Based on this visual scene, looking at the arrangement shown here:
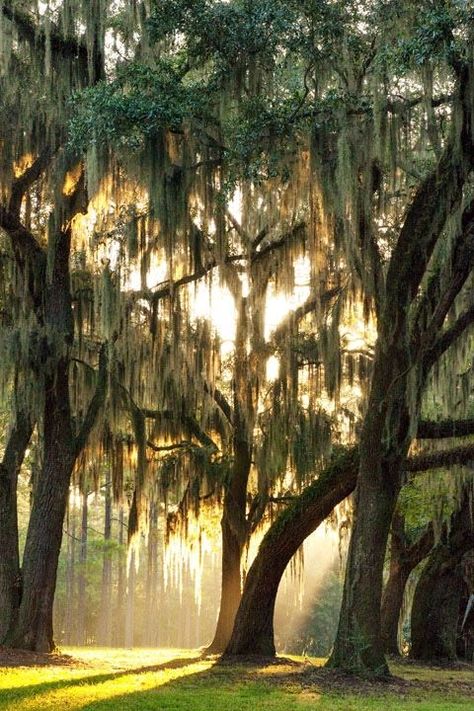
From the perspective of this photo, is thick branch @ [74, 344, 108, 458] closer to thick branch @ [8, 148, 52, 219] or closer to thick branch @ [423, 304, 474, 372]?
thick branch @ [8, 148, 52, 219]

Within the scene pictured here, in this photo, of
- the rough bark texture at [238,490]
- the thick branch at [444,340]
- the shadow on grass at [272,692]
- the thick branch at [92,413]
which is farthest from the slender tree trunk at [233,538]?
the thick branch at [444,340]

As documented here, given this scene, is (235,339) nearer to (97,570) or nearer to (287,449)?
(287,449)

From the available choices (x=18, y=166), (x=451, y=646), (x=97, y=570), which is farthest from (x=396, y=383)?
(x=97, y=570)

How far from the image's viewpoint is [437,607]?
17000mm

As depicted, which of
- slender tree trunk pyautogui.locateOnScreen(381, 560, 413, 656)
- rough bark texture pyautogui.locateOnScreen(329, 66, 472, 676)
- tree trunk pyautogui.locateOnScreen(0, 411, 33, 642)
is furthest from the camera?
slender tree trunk pyautogui.locateOnScreen(381, 560, 413, 656)

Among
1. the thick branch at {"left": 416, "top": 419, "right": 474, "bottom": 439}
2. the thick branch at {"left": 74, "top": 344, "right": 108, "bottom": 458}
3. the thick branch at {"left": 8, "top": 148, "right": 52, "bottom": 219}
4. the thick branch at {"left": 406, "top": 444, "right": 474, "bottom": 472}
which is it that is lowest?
the thick branch at {"left": 406, "top": 444, "right": 474, "bottom": 472}

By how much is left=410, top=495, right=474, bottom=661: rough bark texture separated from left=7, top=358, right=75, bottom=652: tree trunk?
23.7 feet

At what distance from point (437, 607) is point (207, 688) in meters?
8.83

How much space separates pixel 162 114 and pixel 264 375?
6.66 metres

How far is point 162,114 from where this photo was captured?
30.9ft

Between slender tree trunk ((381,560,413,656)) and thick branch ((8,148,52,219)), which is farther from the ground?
thick branch ((8,148,52,219))

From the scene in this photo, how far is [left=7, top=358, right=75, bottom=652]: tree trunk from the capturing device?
41.9 ft

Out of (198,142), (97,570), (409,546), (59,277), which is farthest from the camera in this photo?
(97,570)

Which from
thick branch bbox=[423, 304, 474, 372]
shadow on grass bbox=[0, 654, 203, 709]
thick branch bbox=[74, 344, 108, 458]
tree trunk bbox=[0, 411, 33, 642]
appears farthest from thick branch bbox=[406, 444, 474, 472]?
tree trunk bbox=[0, 411, 33, 642]
